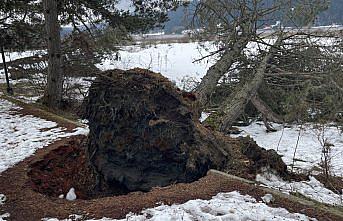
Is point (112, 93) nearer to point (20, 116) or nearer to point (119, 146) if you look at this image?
point (119, 146)

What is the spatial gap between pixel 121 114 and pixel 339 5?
13.2 meters

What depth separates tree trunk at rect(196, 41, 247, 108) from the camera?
8.31m

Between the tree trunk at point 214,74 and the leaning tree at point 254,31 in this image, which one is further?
the leaning tree at point 254,31

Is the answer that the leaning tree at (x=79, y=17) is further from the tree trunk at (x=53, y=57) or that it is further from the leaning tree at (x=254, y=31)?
the leaning tree at (x=254, y=31)

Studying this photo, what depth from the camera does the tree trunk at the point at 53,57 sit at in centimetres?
924

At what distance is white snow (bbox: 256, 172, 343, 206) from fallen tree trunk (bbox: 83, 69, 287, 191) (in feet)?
0.84

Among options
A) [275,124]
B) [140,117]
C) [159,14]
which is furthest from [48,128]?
[275,124]

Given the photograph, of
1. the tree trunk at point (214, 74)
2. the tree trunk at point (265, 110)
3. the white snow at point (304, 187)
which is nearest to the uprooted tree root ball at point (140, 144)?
the white snow at point (304, 187)

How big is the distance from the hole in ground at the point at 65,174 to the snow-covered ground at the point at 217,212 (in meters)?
1.24

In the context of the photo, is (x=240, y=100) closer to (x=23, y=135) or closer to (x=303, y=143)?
(x=303, y=143)

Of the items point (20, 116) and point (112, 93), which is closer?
point (112, 93)

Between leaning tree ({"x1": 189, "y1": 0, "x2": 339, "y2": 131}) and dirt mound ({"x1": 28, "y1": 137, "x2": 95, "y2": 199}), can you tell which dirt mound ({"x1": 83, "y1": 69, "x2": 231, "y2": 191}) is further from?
leaning tree ({"x1": 189, "y1": 0, "x2": 339, "y2": 131})

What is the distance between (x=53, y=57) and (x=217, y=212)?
7.16m

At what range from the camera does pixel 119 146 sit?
5.13 m
